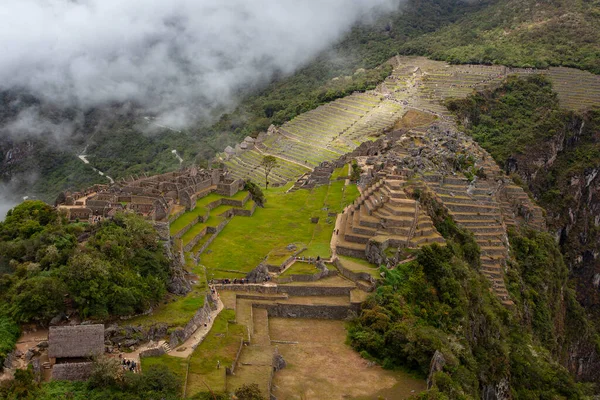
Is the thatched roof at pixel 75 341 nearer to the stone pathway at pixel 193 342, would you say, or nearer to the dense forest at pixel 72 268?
the dense forest at pixel 72 268

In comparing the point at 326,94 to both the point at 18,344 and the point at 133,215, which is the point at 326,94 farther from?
the point at 18,344

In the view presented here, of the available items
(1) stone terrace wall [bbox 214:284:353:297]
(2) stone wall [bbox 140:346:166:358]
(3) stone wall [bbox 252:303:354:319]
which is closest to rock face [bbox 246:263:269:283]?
(1) stone terrace wall [bbox 214:284:353:297]

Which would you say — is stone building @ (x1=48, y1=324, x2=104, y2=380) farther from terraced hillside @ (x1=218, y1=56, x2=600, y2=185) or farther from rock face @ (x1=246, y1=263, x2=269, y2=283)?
terraced hillside @ (x1=218, y1=56, x2=600, y2=185)

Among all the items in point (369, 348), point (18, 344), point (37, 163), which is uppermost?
point (18, 344)

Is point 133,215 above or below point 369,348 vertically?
above

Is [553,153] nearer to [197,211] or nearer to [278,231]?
[278,231]

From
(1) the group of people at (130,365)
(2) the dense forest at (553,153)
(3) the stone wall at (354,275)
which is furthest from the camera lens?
(2) the dense forest at (553,153)

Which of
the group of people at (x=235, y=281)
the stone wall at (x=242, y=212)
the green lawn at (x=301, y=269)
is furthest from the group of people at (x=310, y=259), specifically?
the stone wall at (x=242, y=212)

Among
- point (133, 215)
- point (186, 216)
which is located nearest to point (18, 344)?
point (133, 215)
